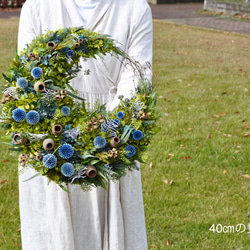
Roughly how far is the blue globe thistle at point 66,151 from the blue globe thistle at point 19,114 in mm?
225

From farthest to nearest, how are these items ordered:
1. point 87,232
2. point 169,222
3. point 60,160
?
point 169,222
point 87,232
point 60,160

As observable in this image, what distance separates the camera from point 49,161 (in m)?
1.92

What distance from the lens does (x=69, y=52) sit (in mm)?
2117

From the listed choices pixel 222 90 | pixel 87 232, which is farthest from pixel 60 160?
pixel 222 90

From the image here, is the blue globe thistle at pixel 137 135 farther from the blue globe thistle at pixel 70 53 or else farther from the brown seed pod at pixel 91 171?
the blue globe thistle at pixel 70 53

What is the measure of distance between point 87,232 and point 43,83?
117 cm

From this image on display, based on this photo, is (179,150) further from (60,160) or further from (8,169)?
(60,160)

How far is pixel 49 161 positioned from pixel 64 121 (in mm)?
217

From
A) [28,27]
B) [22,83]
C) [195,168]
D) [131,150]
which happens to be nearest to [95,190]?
[131,150]

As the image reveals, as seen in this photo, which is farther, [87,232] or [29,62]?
[87,232]

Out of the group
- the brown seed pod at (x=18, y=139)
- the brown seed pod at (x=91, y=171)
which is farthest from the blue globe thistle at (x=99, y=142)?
the brown seed pod at (x=18, y=139)

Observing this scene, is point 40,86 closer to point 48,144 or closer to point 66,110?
point 66,110

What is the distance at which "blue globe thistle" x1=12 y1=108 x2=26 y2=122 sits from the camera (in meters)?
1.96

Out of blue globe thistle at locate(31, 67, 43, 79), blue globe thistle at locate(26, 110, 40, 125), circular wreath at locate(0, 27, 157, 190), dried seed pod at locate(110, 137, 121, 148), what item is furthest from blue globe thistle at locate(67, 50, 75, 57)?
dried seed pod at locate(110, 137, 121, 148)
